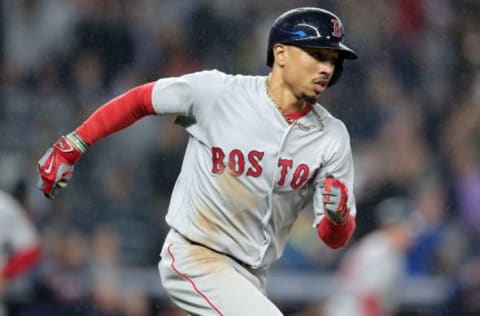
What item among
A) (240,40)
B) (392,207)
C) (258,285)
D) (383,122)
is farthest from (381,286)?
(258,285)

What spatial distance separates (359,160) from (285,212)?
3.64 metres

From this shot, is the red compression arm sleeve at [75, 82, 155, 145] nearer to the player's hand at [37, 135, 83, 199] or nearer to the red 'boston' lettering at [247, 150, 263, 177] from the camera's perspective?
the player's hand at [37, 135, 83, 199]

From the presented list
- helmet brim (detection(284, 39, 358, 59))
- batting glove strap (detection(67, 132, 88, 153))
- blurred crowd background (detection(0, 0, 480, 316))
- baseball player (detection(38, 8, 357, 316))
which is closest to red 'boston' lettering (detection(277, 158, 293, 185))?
baseball player (detection(38, 8, 357, 316))

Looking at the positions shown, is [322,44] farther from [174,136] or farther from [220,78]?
[174,136]

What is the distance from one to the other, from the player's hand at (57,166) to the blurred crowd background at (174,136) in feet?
10.6

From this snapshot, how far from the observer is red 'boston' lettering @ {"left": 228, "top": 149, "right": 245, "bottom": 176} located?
4.52 metres

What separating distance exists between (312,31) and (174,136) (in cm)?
376

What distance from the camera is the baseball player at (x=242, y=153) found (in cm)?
450

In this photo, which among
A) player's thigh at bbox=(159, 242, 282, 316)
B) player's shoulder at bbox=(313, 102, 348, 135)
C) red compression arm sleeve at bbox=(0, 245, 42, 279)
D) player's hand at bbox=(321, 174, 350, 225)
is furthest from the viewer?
red compression arm sleeve at bbox=(0, 245, 42, 279)

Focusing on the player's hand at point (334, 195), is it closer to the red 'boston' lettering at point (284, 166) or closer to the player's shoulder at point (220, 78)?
the red 'boston' lettering at point (284, 166)

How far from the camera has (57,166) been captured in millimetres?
4527

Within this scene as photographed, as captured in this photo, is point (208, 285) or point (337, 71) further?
point (337, 71)

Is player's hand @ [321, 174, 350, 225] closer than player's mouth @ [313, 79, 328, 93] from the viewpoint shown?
Yes

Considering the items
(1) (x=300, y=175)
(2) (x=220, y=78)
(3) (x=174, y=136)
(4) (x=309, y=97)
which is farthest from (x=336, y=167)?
(3) (x=174, y=136)
